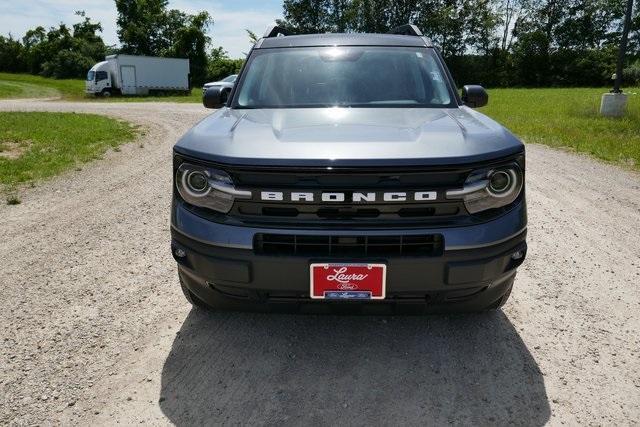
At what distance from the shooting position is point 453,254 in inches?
87.2

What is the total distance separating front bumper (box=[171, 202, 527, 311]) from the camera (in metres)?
2.21

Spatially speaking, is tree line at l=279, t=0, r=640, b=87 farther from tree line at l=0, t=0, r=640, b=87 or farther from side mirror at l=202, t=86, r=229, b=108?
side mirror at l=202, t=86, r=229, b=108

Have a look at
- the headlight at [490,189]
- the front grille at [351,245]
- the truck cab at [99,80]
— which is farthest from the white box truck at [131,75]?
the headlight at [490,189]

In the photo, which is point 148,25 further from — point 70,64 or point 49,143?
point 49,143

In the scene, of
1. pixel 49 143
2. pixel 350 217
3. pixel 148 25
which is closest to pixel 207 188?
pixel 350 217

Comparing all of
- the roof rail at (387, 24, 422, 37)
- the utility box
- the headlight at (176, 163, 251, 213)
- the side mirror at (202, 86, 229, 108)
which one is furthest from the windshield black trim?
the utility box

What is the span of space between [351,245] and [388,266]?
0.62 feet

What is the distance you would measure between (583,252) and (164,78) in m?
32.2

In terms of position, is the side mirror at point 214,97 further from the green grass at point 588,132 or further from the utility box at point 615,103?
the utility box at point 615,103

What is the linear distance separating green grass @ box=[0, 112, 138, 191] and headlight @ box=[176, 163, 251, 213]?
5.31 metres

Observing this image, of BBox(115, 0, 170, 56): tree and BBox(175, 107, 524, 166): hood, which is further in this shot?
BBox(115, 0, 170, 56): tree

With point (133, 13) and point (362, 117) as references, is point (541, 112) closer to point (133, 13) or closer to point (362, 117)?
point (362, 117)

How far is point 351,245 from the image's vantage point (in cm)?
224

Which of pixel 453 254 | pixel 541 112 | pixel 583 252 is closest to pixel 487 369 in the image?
pixel 453 254
